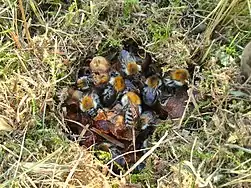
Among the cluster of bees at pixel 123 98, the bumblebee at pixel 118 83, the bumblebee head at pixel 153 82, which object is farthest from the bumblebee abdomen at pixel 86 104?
the bumblebee head at pixel 153 82

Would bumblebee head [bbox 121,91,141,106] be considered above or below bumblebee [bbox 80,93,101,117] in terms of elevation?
above

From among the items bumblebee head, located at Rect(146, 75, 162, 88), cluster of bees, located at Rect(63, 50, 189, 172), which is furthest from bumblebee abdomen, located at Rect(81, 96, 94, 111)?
bumblebee head, located at Rect(146, 75, 162, 88)

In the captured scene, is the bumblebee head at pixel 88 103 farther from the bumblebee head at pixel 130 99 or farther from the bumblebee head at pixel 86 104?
the bumblebee head at pixel 130 99

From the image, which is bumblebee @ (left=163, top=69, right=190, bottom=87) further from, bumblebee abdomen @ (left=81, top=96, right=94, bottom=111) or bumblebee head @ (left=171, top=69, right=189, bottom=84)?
bumblebee abdomen @ (left=81, top=96, right=94, bottom=111)

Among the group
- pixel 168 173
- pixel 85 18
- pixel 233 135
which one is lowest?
pixel 168 173

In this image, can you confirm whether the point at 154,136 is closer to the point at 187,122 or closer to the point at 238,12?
the point at 187,122

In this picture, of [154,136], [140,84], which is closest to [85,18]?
[140,84]

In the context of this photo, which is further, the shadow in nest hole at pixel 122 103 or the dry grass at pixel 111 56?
the shadow in nest hole at pixel 122 103
